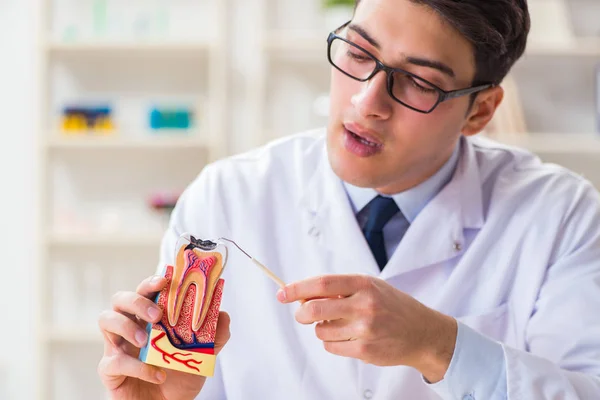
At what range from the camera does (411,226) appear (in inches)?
58.5

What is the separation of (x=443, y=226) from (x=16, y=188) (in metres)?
2.71

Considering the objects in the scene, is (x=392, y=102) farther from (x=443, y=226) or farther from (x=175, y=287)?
(x=175, y=287)

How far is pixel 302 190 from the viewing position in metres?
1.58

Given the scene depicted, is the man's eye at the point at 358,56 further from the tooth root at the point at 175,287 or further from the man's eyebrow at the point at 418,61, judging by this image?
the tooth root at the point at 175,287

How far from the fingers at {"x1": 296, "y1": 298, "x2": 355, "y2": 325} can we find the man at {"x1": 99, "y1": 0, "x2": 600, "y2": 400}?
201mm

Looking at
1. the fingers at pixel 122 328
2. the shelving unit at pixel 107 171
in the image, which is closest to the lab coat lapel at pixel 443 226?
the fingers at pixel 122 328

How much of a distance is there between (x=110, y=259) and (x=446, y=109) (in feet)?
8.35

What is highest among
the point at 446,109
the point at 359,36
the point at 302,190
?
the point at 359,36

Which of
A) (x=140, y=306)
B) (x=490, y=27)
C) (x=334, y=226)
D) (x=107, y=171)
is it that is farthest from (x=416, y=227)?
(x=107, y=171)

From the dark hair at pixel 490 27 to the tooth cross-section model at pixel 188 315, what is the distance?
0.60 metres

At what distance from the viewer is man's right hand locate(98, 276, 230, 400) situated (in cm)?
112

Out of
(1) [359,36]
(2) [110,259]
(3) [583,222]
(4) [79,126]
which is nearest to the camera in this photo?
(1) [359,36]

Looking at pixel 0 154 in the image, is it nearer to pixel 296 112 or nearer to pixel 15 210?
pixel 15 210

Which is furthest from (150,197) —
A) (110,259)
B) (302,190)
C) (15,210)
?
(302,190)
